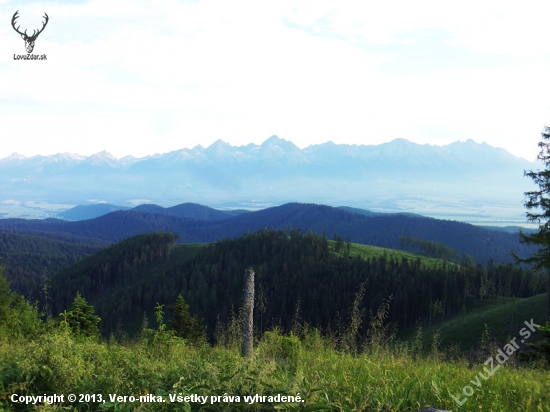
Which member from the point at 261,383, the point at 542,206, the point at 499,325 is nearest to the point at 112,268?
the point at 499,325

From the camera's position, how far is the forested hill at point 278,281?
7538 cm

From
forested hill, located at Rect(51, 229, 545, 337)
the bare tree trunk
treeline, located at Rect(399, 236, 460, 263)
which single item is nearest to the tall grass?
the bare tree trunk

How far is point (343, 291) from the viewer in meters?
88.8

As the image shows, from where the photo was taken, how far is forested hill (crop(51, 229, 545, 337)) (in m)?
75.4

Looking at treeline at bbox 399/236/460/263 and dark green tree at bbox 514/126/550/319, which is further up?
dark green tree at bbox 514/126/550/319

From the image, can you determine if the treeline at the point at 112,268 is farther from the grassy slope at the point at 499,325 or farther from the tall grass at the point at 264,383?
the tall grass at the point at 264,383

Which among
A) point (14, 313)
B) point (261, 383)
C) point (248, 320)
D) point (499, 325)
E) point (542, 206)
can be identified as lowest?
point (499, 325)

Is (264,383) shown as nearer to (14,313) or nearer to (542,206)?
(542,206)

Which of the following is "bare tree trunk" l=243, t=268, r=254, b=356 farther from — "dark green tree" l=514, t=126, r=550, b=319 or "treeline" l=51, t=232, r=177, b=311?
"treeline" l=51, t=232, r=177, b=311

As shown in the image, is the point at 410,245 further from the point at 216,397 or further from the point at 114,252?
the point at 216,397

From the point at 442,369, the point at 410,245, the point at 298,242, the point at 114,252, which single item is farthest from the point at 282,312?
the point at 410,245

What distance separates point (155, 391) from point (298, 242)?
126 m

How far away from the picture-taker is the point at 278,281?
10462 cm

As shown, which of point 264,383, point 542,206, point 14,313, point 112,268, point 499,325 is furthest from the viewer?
point 112,268
